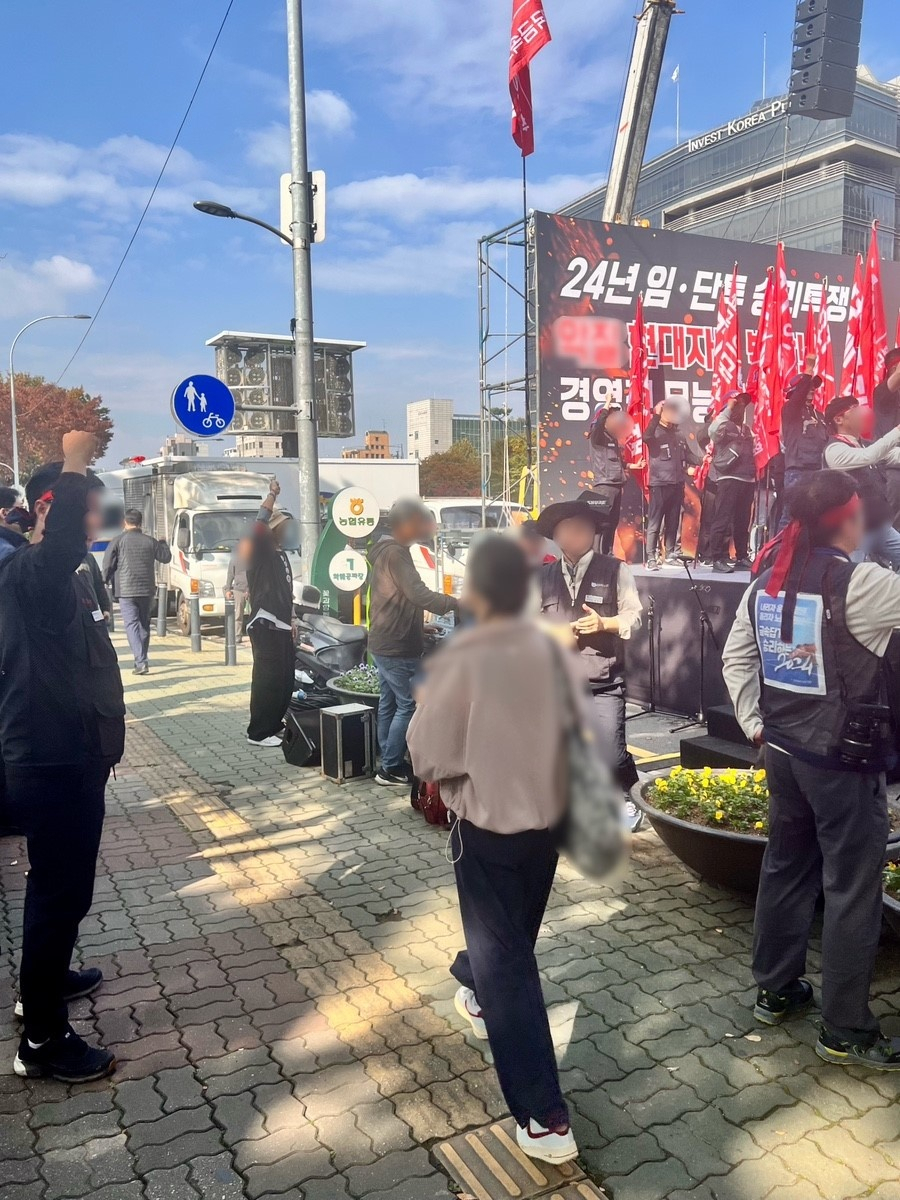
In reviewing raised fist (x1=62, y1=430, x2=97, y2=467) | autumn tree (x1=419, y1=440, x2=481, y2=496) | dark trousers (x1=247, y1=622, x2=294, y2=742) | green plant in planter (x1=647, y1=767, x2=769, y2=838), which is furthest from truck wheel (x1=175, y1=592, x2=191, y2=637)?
raised fist (x1=62, y1=430, x2=97, y2=467)

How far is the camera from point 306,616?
28.0 ft

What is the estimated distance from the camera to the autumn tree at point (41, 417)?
42656mm

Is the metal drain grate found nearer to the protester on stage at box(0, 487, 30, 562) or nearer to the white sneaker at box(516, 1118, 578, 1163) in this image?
the white sneaker at box(516, 1118, 578, 1163)

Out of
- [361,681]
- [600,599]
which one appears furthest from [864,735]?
[361,681]

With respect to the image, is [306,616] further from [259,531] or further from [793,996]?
[793,996]

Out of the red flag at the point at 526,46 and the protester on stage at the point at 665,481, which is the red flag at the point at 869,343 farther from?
the red flag at the point at 526,46

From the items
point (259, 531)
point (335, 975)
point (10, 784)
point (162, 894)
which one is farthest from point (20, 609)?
point (162, 894)

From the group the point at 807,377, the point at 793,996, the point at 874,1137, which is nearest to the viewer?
the point at 874,1137

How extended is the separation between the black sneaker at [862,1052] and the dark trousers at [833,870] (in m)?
0.03

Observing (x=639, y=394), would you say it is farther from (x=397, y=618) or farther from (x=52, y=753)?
(x=52, y=753)

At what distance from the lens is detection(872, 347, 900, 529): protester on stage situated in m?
8.27

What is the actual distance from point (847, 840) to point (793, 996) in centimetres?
79

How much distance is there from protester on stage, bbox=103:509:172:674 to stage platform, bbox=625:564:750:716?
5.65 meters

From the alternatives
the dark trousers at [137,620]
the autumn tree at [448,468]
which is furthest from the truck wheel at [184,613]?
the autumn tree at [448,468]
